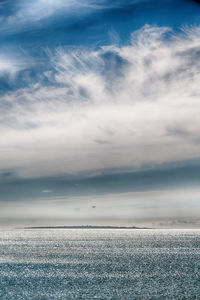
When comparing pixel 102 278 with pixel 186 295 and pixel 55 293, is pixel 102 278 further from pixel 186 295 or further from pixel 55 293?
pixel 186 295

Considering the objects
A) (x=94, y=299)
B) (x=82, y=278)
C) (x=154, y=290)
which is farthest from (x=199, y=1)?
(x=82, y=278)

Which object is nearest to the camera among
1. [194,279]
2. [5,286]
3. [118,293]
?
[118,293]

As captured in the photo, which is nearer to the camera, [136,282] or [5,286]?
[5,286]

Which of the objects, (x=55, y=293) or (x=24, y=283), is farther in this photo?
(x=24, y=283)

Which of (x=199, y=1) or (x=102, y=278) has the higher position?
(x=199, y=1)

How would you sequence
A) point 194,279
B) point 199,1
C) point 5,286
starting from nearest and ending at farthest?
point 199,1 → point 5,286 → point 194,279

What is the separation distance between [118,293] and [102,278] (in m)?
12.2

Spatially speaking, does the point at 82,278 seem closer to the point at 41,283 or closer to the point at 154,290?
the point at 41,283

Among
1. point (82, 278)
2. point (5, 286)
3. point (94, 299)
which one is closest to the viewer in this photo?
point (94, 299)

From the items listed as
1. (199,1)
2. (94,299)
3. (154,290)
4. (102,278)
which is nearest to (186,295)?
(154,290)

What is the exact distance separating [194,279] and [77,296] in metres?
17.1

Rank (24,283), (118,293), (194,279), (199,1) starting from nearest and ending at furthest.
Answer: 1. (199,1)
2. (118,293)
3. (24,283)
4. (194,279)

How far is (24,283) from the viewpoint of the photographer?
39.7m

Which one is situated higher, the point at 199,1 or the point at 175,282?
the point at 199,1
